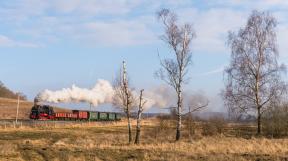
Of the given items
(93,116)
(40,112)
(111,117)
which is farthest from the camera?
(111,117)

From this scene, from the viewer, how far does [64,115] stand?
80.6 meters

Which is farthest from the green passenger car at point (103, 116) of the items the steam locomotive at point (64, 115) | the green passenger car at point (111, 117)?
the green passenger car at point (111, 117)

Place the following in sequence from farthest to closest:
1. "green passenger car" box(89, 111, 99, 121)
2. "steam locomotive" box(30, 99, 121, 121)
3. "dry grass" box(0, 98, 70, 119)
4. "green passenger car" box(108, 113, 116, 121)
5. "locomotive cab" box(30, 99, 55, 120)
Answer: "green passenger car" box(108, 113, 116, 121) → "dry grass" box(0, 98, 70, 119) → "green passenger car" box(89, 111, 99, 121) → "steam locomotive" box(30, 99, 121, 121) → "locomotive cab" box(30, 99, 55, 120)

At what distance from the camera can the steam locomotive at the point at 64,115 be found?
7394cm

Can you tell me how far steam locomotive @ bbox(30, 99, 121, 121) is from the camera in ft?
243

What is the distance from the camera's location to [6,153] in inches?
931

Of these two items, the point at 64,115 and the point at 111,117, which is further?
the point at 111,117

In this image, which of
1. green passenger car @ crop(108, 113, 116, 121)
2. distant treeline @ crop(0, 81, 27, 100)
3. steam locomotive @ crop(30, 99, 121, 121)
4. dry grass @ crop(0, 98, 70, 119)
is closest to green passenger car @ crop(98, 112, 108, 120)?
steam locomotive @ crop(30, 99, 121, 121)

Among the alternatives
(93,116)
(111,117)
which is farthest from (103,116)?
(93,116)

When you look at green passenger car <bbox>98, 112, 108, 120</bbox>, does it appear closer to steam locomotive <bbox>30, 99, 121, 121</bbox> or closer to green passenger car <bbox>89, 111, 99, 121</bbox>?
steam locomotive <bbox>30, 99, 121, 121</bbox>

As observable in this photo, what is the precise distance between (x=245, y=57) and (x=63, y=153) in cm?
1862

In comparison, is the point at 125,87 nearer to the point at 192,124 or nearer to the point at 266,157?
the point at 192,124

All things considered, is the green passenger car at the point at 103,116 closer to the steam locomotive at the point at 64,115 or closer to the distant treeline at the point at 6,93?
the steam locomotive at the point at 64,115

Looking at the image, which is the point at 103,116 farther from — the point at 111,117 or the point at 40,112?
the point at 40,112
